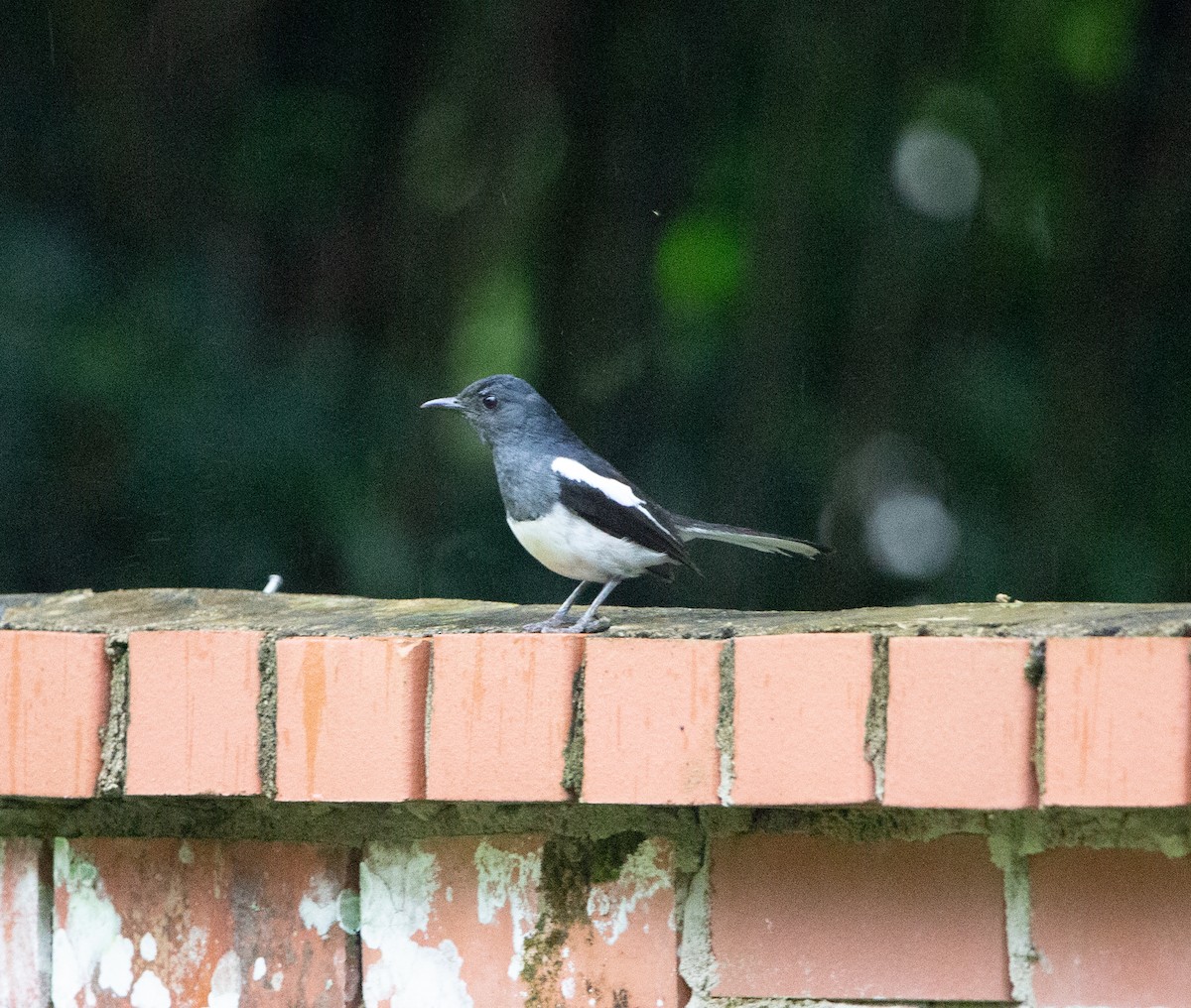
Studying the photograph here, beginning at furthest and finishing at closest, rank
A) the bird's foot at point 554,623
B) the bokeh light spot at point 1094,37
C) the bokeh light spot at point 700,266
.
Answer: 1. the bokeh light spot at point 700,266
2. the bokeh light spot at point 1094,37
3. the bird's foot at point 554,623

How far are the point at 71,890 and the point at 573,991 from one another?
634 mm

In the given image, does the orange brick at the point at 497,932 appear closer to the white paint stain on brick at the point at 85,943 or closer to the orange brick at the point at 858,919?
the orange brick at the point at 858,919

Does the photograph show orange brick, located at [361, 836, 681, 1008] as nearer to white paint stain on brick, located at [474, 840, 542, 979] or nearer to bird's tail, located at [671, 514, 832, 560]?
white paint stain on brick, located at [474, 840, 542, 979]

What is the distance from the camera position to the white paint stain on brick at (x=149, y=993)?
5.66ft

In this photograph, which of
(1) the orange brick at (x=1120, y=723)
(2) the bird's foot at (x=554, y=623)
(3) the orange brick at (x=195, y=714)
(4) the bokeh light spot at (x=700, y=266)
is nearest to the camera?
(1) the orange brick at (x=1120, y=723)

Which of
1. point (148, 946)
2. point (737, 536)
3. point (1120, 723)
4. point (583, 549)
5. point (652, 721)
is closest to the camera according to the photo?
point (1120, 723)

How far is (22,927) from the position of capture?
1.81 m

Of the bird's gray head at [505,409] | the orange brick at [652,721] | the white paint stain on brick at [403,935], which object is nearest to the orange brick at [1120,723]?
the orange brick at [652,721]

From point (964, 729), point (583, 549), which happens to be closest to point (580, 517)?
point (583, 549)

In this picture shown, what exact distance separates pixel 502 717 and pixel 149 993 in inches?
22.0

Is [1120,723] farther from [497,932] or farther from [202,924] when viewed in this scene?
[202,924]

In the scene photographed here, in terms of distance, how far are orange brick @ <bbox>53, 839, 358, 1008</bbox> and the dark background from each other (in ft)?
6.08

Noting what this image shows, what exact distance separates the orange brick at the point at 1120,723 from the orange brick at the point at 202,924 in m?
0.81

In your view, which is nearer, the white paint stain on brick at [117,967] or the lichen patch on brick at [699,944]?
the lichen patch on brick at [699,944]
